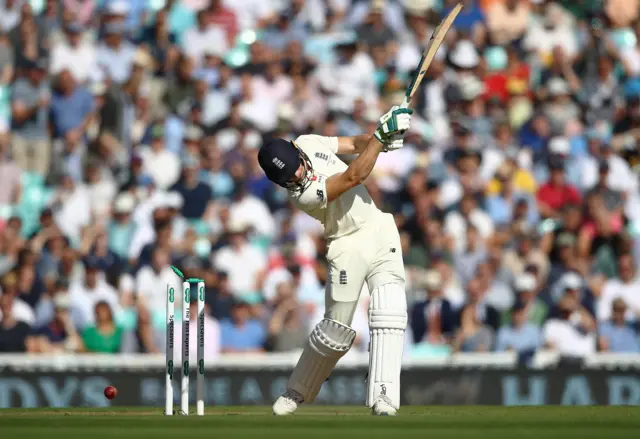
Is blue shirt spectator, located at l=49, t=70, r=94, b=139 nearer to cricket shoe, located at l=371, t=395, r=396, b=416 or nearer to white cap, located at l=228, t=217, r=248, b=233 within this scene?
white cap, located at l=228, t=217, r=248, b=233

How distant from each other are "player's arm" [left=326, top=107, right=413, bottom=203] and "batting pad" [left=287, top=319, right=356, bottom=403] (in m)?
0.86

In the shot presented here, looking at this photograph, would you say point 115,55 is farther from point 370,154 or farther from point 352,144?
point 370,154

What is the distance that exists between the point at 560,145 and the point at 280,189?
326cm

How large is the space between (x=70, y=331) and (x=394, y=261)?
518 centimetres

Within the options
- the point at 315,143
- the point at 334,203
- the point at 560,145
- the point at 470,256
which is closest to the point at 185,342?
the point at 334,203

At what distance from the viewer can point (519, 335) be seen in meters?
12.7

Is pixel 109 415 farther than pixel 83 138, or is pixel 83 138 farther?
pixel 83 138

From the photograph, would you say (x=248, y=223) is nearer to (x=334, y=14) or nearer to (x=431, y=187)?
(x=431, y=187)

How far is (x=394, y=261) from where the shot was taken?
8.51m

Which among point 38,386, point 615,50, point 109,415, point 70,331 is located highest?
point 615,50

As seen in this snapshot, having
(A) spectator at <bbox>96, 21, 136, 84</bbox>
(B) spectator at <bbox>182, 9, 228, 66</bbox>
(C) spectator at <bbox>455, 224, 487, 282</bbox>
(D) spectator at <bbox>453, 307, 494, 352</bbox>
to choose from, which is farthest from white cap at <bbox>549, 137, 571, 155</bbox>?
→ (A) spectator at <bbox>96, 21, 136, 84</bbox>

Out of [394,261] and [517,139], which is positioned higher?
[517,139]

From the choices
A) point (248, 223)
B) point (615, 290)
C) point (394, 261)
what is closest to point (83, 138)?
point (248, 223)

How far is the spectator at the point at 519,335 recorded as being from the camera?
12586 millimetres
